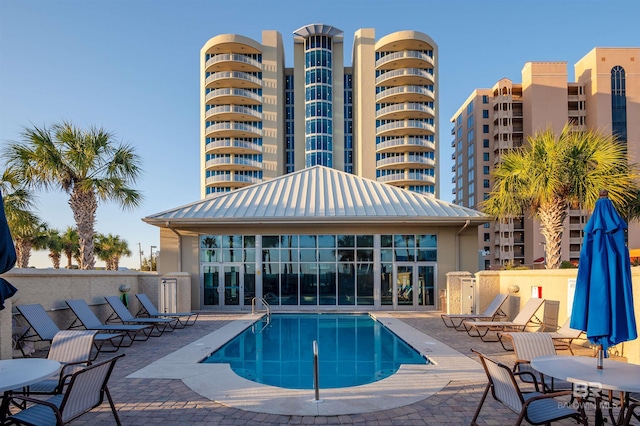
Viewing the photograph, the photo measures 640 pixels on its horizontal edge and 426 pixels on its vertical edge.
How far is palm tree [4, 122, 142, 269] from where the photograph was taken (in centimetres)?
1459

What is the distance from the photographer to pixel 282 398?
5.98 m

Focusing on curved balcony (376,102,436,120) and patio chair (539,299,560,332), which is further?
curved balcony (376,102,436,120)

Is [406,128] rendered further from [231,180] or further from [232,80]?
[232,80]

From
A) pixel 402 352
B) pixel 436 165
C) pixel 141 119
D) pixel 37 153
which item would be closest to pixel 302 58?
pixel 436 165

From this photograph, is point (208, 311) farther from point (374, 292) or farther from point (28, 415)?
point (28, 415)

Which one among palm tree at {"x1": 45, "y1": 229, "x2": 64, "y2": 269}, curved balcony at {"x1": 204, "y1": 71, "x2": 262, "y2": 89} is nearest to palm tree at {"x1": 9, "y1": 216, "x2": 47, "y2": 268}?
palm tree at {"x1": 45, "y1": 229, "x2": 64, "y2": 269}

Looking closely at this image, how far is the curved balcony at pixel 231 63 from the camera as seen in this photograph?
5300 centimetres

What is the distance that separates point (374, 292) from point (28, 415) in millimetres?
15333

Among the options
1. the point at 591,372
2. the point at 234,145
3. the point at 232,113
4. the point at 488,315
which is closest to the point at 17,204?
the point at 488,315

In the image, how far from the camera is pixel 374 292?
18.4m

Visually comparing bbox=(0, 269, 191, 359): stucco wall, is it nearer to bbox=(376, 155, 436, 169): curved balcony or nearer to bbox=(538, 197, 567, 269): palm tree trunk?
bbox=(538, 197, 567, 269): palm tree trunk

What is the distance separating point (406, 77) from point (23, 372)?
53107mm

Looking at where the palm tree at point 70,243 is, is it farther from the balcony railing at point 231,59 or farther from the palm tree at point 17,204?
the balcony railing at point 231,59

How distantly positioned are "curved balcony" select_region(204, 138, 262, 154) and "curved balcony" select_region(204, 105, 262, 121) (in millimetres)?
2985
